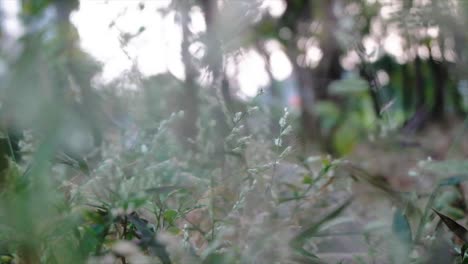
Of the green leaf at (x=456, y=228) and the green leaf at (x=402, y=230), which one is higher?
the green leaf at (x=402, y=230)

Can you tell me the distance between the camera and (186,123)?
149 cm

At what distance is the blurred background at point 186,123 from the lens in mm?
653

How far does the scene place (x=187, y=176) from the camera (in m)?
0.95

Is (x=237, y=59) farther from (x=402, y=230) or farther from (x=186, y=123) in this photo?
(x=402, y=230)

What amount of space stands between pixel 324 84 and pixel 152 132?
84.3 inches

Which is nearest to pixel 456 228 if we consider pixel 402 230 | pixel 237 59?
pixel 402 230

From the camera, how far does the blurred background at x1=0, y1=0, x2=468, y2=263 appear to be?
25.7 inches

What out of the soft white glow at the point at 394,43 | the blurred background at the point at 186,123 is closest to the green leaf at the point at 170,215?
the blurred background at the point at 186,123

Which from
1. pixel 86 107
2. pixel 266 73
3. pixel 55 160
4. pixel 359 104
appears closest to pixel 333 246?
pixel 55 160

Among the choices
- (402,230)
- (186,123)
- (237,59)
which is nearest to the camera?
(402,230)

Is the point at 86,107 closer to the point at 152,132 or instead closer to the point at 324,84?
the point at 152,132

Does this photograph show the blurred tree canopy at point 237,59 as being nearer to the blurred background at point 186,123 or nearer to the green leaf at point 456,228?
the blurred background at point 186,123

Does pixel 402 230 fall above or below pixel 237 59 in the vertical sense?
below

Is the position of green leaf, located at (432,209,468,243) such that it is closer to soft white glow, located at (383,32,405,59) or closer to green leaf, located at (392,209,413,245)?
green leaf, located at (392,209,413,245)
